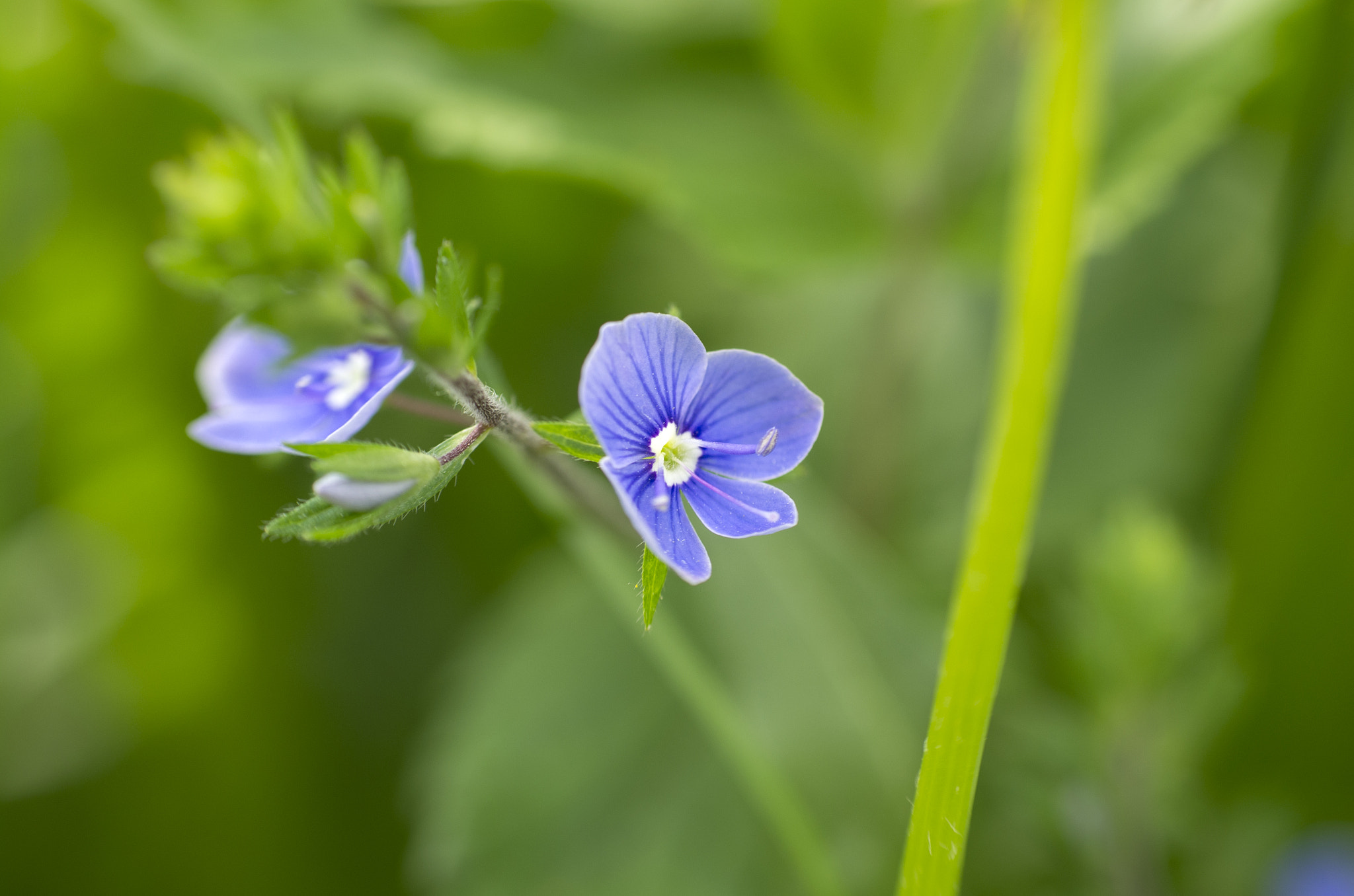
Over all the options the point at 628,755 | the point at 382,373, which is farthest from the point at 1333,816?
the point at 382,373

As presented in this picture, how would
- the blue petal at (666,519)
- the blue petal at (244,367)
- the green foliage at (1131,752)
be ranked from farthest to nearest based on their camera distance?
the green foliage at (1131,752), the blue petal at (244,367), the blue petal at (666,519)

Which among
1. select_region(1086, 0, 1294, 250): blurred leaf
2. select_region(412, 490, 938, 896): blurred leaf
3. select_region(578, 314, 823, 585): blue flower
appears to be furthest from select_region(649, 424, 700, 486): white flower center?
select_region(1086, 0, 1294, 250): blurred leaf

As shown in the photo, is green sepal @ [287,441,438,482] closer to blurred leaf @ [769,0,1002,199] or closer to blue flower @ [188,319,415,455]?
blue flower @ [188,319,415,455]

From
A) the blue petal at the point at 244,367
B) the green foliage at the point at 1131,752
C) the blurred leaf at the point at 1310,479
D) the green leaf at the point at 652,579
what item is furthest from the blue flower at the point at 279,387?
the blurred leaf at the point at 1310,479

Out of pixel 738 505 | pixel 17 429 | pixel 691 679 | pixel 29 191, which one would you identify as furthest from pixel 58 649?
pixel 738 505

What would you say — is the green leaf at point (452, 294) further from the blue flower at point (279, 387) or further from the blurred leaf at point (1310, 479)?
the blurred leaf at point (1310, 479)
